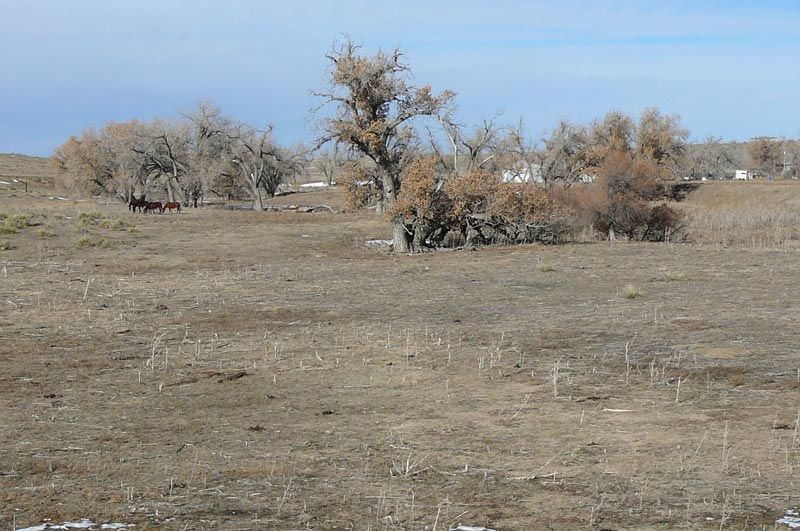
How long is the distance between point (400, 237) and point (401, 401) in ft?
64.8

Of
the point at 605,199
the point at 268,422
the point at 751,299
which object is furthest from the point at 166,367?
the point at 605,199

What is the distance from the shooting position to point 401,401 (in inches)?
386

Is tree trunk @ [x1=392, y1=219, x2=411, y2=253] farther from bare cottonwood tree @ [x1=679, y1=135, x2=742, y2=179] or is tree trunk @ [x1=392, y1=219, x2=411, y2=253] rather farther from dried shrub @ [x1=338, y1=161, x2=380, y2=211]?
bare cottonwood tree @ [x1=679, y1=135, x2=742, y2=179]

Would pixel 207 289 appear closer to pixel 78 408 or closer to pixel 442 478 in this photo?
pixel 78 408

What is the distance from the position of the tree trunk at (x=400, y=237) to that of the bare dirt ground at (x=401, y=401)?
8411mm

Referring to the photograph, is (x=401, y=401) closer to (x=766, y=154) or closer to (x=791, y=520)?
(x=791, y=520)

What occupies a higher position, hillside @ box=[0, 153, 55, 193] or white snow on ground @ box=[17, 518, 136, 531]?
hillside @ box=[0, 153, 55, 193]

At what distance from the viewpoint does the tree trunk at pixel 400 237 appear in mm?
29312

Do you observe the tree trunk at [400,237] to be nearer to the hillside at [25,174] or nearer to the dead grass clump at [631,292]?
the dead grass clump at [631,292]

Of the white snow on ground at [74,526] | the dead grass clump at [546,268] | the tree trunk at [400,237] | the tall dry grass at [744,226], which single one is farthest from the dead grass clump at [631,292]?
the tall dry grass at [744,226]

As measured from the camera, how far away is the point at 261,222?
42188 millimetres

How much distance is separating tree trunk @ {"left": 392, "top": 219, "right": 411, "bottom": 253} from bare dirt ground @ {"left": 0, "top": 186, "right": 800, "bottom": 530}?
8.41 m

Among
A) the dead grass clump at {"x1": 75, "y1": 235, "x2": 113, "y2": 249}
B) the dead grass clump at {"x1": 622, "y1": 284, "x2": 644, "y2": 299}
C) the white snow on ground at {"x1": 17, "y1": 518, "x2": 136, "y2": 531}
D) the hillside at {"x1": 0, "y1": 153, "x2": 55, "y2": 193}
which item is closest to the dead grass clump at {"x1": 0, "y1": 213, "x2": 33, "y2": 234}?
the dead grass clump at {"x1": 75, "y1": 235, "x2": 113, "y2": 249}

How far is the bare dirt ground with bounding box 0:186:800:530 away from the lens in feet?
21.6
